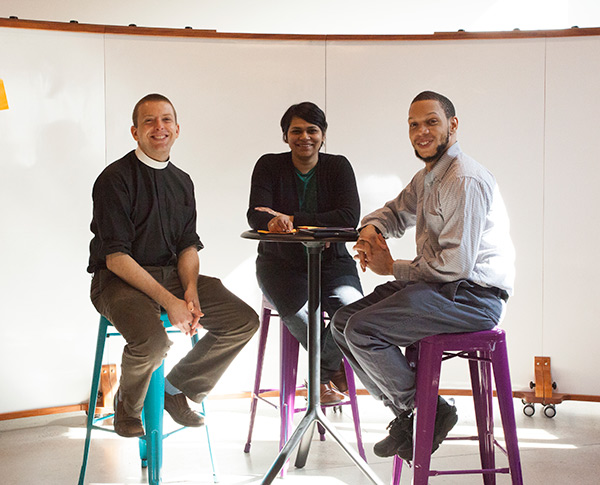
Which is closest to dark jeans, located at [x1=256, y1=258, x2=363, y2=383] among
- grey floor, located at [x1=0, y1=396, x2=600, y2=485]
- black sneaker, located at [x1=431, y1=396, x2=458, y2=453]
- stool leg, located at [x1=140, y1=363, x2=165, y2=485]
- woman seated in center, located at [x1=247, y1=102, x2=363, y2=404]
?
woman seated in center, located at [x1=247, y1=102, x2=363, y2=404]

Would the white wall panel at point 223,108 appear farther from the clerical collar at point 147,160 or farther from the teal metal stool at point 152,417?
the teal metal stool at point 152,417

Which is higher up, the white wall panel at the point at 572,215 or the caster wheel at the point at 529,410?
the white wall panel at the point at 572,215

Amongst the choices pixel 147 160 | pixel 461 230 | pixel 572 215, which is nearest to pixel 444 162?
pixel 461 230

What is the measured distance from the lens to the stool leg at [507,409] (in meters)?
2.50

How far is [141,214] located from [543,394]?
7.81 ft

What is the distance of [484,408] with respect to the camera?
2.70 meters

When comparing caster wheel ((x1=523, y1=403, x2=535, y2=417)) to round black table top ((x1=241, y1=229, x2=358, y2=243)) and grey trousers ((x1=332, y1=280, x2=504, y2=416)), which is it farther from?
round black table top ((x1=241, y1=229, x2=358, y2=243))

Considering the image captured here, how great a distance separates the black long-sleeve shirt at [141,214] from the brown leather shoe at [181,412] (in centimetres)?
56

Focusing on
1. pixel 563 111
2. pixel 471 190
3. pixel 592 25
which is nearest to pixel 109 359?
pixel 471 190

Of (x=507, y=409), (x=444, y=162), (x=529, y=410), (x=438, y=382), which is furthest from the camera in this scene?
(x=529, y=410)

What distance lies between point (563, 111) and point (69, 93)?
260 cm

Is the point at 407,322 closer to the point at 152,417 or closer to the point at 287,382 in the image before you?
the point at 287,382

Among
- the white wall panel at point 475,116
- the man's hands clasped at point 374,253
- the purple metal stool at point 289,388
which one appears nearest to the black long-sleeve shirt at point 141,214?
the purple metal stool at point 289,388

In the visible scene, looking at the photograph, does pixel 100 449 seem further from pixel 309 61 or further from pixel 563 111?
pixel 563 111
